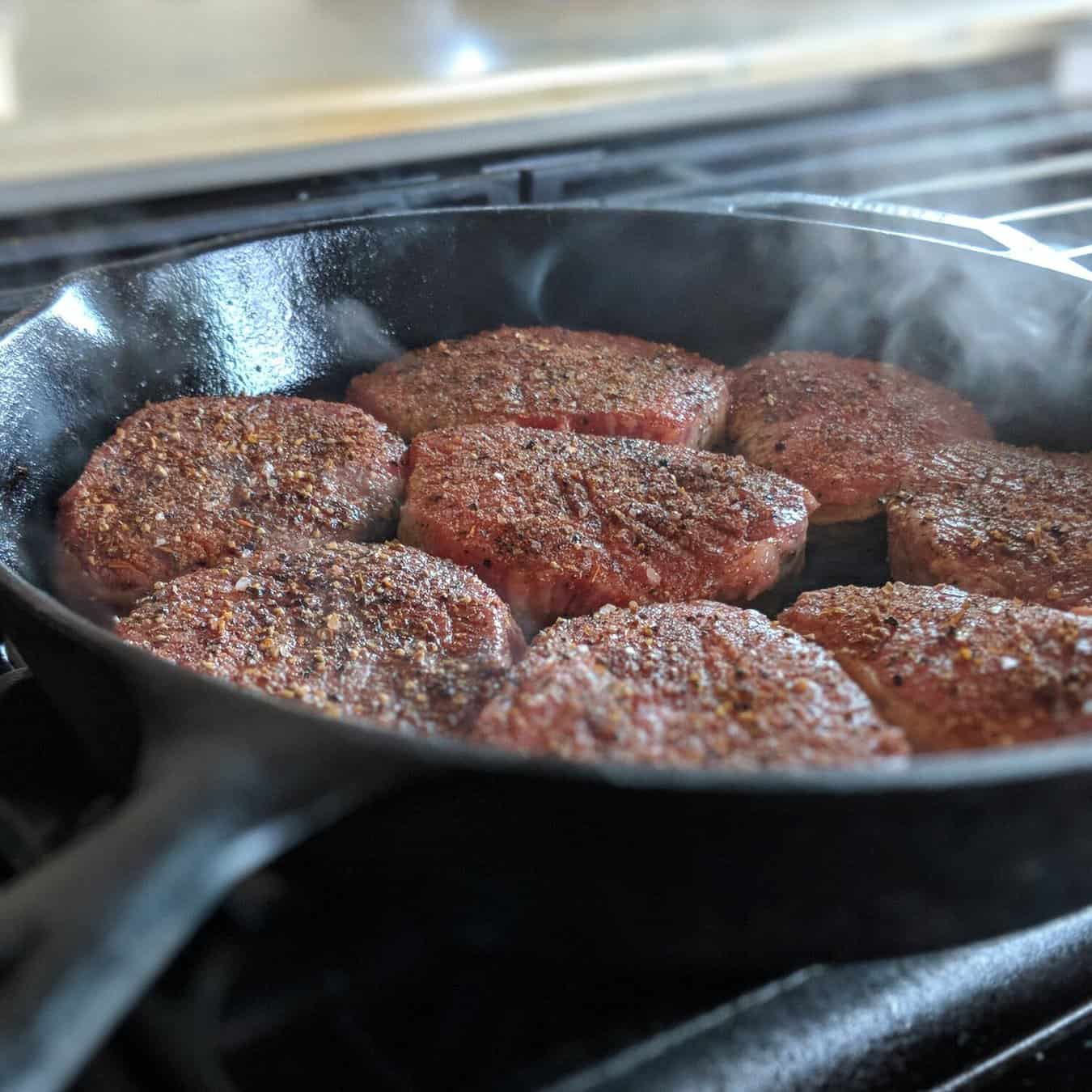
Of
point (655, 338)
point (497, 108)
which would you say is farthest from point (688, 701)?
point (497, 108)

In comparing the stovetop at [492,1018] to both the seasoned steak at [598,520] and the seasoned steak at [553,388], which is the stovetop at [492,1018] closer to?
the seasoned steak at [598,520]

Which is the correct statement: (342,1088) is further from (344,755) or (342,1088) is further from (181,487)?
(181,487)

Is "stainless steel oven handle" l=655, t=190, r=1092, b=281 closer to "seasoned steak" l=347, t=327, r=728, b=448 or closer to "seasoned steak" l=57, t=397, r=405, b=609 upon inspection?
"seasoned steak" l=347, t=327, r=728, b=448

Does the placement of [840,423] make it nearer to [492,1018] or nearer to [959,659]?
[959,659]

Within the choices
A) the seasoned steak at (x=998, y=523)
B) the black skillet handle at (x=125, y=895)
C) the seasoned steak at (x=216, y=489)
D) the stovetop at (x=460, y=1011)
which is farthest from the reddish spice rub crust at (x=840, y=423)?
the black skillet handle at (x=125, y=895)

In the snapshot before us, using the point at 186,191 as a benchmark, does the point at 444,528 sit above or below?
below

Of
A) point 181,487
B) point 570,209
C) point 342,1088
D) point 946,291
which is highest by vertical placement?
point 570,209

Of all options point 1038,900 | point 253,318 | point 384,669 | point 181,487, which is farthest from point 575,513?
point 1038,900

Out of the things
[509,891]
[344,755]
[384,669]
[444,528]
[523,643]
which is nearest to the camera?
[344,755]
